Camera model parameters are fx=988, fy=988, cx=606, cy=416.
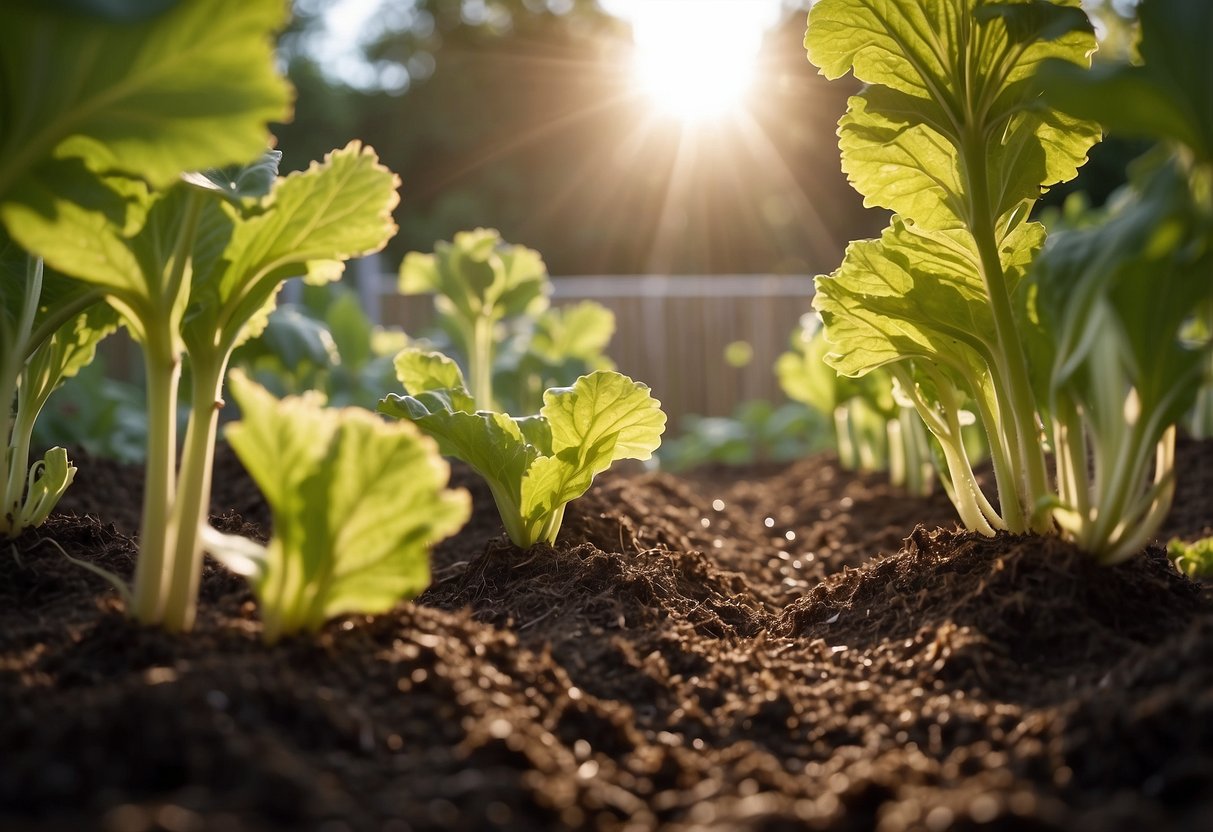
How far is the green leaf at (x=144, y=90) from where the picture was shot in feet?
4.78

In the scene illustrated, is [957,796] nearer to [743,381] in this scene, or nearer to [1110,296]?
[1110,296]

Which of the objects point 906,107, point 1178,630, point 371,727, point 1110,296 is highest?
point 906,107

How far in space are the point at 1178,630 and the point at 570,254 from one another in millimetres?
18623

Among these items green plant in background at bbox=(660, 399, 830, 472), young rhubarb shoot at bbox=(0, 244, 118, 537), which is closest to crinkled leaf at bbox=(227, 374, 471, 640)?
young rhubarb shoot at bbox=(0, 244, 118, 537)

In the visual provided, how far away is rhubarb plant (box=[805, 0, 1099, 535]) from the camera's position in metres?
2.07

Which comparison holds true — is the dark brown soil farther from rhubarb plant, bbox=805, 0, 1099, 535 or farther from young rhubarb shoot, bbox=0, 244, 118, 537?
rhubarb plant, bbox=805, 0, 1099, 535

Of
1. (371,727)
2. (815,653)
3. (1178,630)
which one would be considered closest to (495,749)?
(371,727)

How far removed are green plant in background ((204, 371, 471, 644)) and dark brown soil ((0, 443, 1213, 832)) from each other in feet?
0.34

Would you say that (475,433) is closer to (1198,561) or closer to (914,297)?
(914,297)

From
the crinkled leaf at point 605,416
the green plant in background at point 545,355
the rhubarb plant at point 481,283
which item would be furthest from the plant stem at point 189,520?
the green plant in background at point 545,355

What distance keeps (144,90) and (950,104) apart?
5.20ft

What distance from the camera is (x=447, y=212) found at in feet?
61.9

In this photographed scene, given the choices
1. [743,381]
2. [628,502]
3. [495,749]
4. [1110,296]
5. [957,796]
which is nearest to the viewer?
[957,796]

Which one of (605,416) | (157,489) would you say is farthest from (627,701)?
(157,489)
